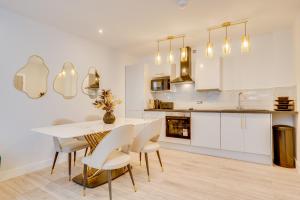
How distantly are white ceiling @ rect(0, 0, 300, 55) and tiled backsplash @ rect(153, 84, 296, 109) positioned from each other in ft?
4.07

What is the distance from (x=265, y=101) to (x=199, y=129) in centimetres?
147

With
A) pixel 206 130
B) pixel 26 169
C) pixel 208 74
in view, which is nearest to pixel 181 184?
pixel 206 130

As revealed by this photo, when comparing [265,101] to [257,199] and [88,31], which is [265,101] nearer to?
[257,199]

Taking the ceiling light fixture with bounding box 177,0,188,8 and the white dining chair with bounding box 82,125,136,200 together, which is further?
the ceiling light fixture with bounding box 177,0,188,8

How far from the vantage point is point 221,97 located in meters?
4.02

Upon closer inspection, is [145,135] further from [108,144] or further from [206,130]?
[206,130]

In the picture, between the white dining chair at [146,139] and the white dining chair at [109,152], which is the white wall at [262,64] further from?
the white dining chair at [109,152]

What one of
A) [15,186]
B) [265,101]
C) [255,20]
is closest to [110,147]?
[15,186]

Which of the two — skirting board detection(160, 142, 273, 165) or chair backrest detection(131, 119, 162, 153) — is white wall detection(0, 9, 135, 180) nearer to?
chair backrest detection(131, 119, 162, 153)

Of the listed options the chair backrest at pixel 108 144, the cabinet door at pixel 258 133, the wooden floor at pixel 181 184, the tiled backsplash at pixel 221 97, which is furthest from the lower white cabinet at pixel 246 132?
the chair backrest at pixel 108 144

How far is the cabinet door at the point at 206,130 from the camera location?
3504 mm

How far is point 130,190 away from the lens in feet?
7.23

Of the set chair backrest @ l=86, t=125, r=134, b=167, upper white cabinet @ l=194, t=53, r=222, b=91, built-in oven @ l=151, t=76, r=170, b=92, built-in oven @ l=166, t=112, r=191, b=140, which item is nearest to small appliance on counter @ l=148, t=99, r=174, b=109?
built-in oven @ l=151, t=76, r=170, b=92

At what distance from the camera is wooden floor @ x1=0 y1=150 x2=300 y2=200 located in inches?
81.4
